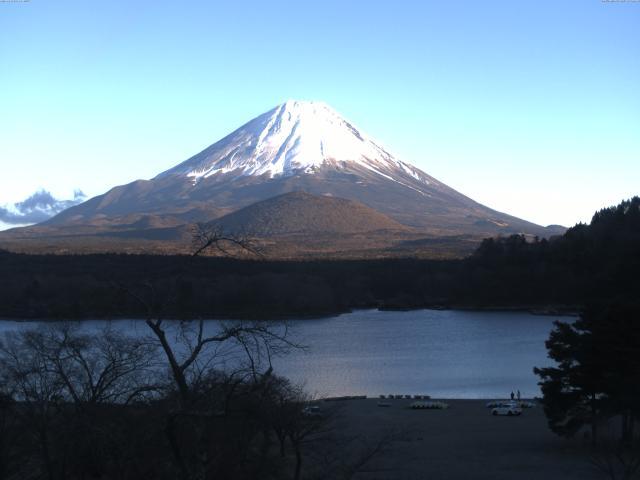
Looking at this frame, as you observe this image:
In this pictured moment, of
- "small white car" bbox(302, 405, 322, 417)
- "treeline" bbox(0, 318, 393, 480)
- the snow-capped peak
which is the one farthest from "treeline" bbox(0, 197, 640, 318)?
the snow-capped peak

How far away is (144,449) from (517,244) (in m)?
44.8

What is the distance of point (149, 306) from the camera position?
14.9 ft

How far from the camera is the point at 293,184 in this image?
102812mm

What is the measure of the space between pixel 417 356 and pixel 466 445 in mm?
12418

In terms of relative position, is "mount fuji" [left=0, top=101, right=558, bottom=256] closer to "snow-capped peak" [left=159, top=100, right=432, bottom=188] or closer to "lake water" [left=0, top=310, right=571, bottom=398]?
"snow-capped peak" [left=159, top=100, right=432, bottom=188]

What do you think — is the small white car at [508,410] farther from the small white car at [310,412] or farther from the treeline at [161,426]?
the treeline at [161,426]

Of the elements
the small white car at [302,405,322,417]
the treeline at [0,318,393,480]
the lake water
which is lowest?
the lake water

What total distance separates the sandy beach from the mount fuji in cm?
7054

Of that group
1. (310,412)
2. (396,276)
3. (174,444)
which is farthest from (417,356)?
(396,276)

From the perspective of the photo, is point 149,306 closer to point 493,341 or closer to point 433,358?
point 433,358

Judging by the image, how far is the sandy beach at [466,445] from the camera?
10.8 m

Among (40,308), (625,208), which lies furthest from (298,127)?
(40,308)

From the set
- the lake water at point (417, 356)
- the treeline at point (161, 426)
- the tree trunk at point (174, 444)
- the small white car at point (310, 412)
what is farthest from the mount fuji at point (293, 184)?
the tree trunk at point (174, 444)

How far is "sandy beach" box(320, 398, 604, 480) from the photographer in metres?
10.8
